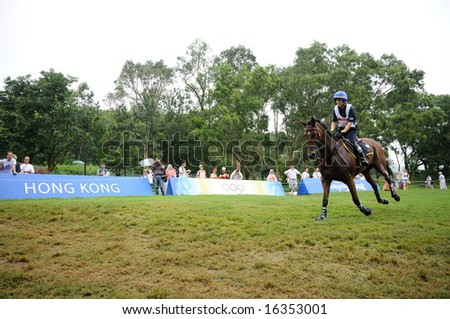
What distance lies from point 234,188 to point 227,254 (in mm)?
17763

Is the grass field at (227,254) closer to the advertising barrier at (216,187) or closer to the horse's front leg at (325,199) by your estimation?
the horse's front leg at (325,199)

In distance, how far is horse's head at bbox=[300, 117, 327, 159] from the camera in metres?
10.5

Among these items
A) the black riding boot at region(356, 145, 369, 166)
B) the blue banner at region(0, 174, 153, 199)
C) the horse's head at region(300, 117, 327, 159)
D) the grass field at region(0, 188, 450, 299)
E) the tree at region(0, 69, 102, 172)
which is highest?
the tree at region(0, 69, 102, 172)

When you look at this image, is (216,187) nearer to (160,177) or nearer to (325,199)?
(160,177)

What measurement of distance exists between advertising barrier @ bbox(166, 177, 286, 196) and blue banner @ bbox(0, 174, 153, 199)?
2014mm

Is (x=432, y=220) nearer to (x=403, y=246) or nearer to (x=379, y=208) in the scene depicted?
(x=379, y=208)

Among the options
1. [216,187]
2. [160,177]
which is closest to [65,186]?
[160,177]

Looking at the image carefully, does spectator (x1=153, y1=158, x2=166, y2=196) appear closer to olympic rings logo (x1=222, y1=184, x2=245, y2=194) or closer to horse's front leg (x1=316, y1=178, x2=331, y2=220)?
olympic rings logo (x1=222, y1=184, x2=245, y2=194)

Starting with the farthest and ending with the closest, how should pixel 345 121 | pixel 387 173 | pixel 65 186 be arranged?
pixel 65 186, pixel 387 173, pixel 345 121

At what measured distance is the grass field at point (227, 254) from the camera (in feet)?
22.0

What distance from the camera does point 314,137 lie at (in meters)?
10.7

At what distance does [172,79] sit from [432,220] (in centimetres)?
5590

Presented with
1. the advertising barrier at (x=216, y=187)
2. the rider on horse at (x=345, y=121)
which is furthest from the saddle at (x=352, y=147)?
the advertising barrier at (x=216, y=187)

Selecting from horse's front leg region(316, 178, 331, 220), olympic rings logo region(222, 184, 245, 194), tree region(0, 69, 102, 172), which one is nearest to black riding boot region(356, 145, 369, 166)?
horse's front leg region(316, 178, 331, 220)
